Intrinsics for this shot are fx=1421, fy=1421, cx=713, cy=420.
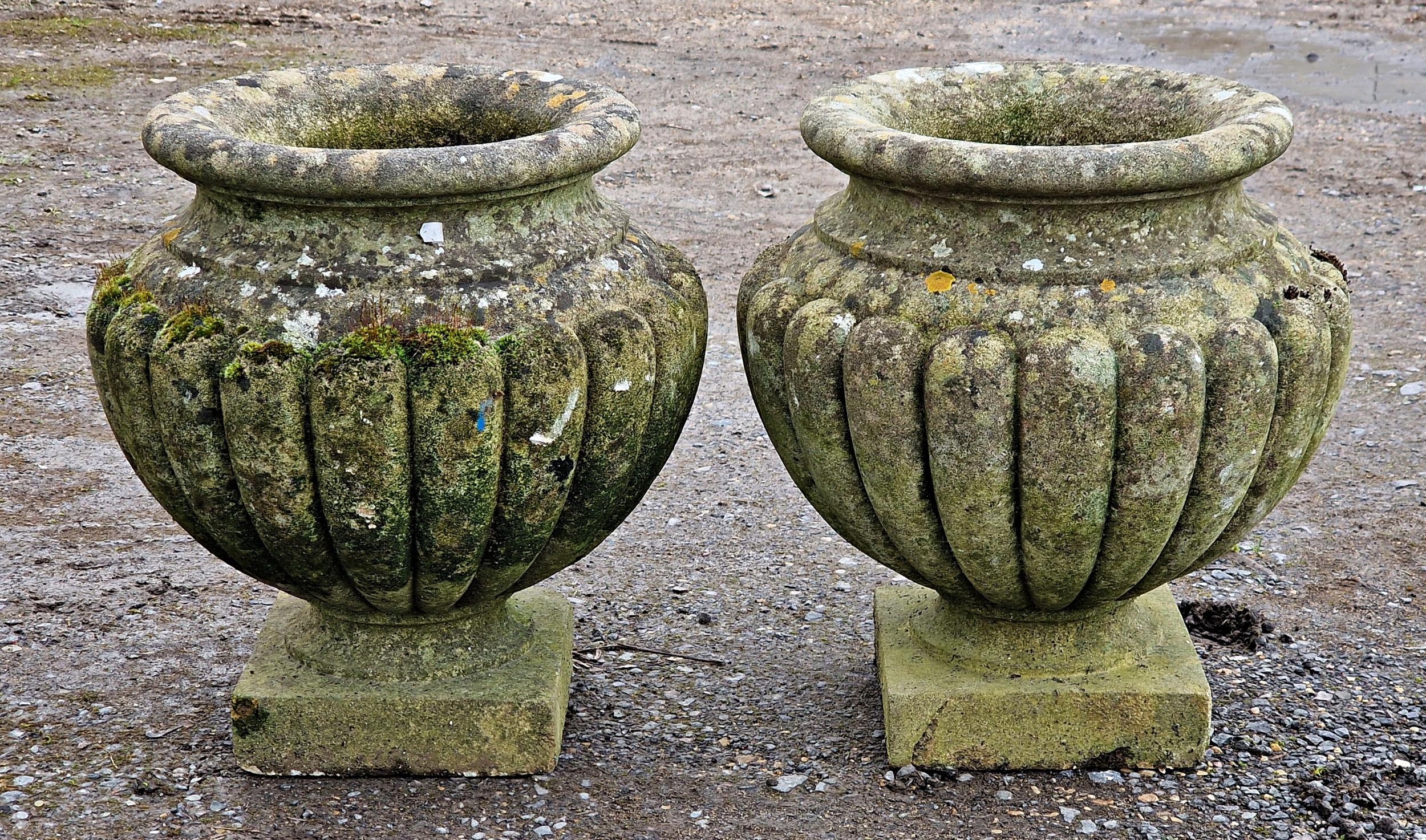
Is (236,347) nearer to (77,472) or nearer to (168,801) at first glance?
(168,801)

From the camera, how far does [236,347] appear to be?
2574 mm

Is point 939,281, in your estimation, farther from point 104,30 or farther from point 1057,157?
point 104,30

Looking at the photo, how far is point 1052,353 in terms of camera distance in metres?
2.56

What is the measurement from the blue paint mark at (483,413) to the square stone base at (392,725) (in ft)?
2.27

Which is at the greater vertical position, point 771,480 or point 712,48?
point 712,48

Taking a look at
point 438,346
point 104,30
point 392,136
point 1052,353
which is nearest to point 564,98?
point 392,136

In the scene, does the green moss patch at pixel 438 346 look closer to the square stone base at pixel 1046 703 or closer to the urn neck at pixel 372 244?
the urn neck at pixel 372 244

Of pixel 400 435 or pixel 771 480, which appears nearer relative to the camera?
pixel 400 435

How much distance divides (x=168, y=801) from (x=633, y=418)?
1.25 metres

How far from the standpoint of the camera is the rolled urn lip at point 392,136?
2.56 m

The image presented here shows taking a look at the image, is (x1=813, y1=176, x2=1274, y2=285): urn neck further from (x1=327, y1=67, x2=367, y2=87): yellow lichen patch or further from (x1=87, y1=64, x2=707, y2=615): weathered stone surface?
(x1=327, y1=67, x2=367, y2=87): yellow lichen patch

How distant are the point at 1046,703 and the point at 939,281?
3.10ft

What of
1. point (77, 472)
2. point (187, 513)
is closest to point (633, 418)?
point (187, 513)

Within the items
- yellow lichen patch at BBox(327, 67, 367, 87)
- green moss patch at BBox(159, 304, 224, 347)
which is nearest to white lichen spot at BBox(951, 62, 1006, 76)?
yellow lichen patch at BBox(327, 67, 367, 87)
